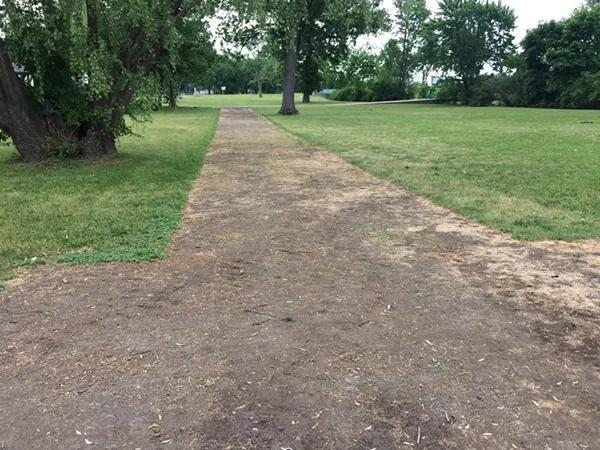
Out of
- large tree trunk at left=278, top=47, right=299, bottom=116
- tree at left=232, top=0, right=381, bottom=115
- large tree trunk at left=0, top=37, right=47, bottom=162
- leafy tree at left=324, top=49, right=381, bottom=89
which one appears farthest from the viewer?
leafy tree at left=324, top=49, right=381, bottom=89

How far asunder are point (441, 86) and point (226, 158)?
52528 millimetres

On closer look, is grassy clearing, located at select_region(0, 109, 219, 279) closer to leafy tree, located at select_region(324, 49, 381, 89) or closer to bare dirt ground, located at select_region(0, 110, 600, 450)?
bare dirt ground, located at select_region(0, 110, 600, 450)

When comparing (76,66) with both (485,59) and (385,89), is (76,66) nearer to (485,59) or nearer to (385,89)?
(485,59)

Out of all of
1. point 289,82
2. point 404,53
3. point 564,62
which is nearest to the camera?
point 289,82

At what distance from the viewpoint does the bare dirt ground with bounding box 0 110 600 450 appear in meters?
2.49

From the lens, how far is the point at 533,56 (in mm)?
46844

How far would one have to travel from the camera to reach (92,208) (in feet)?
22.9

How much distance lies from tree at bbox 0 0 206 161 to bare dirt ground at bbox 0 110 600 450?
6.29m

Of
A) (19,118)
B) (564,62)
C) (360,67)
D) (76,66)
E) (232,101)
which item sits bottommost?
(232,101)

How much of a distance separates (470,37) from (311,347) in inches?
2344

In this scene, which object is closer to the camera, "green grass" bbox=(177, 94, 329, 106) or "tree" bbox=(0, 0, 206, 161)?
"tree" bbox=(0, 0, 206, 161)

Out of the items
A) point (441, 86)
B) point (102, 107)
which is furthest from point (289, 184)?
point (441, 86)

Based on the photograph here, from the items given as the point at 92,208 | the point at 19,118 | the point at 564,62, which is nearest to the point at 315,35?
the point at 564,62

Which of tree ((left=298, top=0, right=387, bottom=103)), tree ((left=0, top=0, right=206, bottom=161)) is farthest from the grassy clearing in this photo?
tree ((left=298, top=0, right=387, bottom=103))
